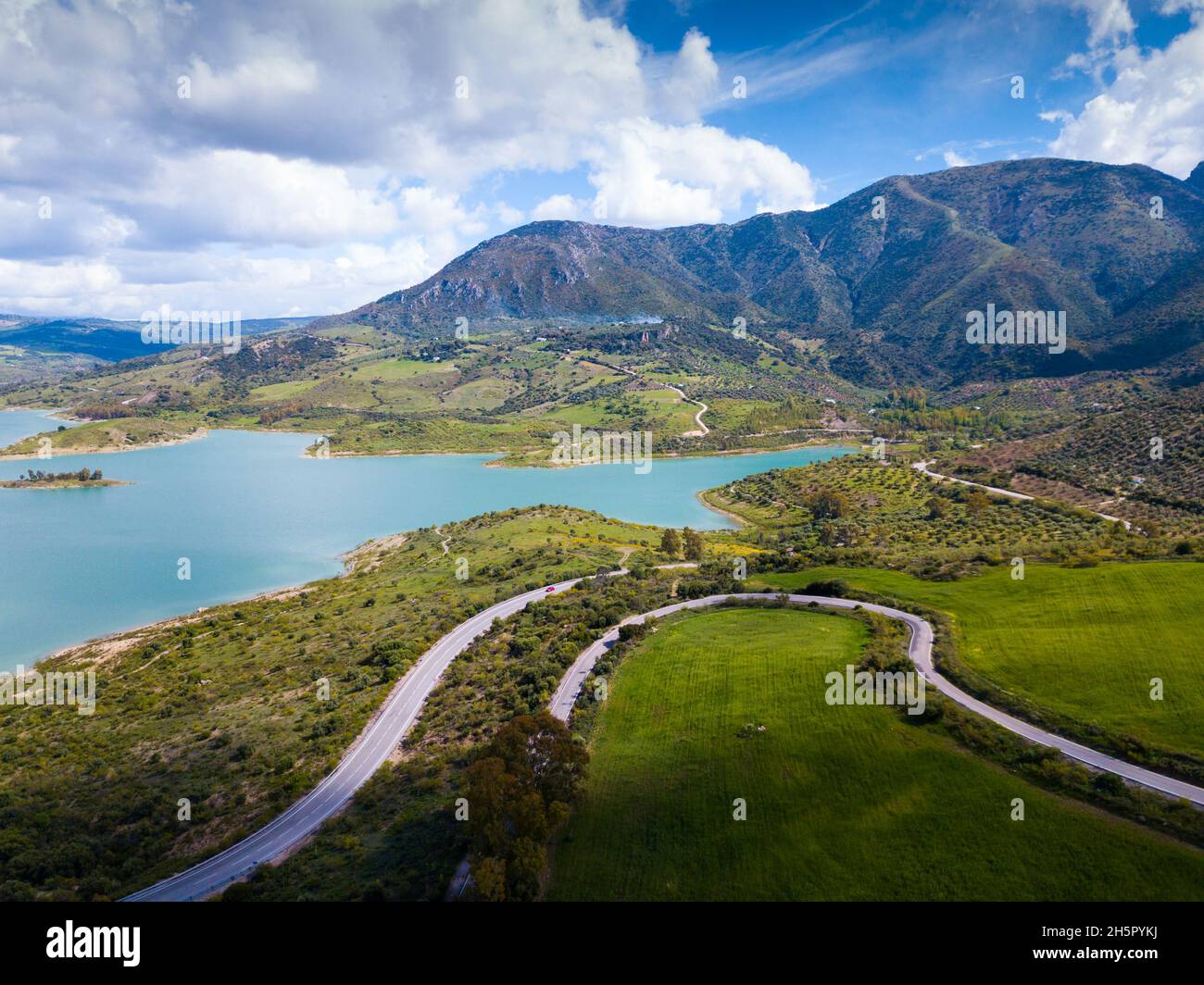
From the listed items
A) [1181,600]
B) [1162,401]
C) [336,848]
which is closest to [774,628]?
[1181,600]

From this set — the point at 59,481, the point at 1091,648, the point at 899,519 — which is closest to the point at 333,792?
the point at 1091,648

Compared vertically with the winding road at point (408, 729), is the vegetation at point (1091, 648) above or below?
above

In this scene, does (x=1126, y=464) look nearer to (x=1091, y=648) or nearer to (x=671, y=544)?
(x=671, y=544)

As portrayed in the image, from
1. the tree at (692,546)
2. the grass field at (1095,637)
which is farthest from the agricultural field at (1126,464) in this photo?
the tree at (692,546)

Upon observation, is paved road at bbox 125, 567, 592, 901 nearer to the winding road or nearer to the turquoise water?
the winding road

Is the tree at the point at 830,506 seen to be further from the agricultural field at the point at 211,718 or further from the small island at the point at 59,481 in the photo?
the small island at the point at 59,481
